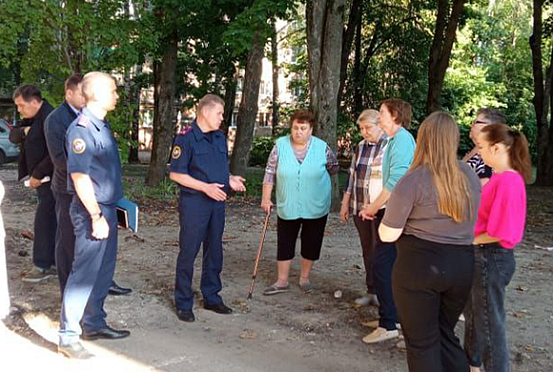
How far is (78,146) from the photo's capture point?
433 cm

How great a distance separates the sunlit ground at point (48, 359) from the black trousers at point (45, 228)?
1.68 m

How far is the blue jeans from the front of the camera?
3.84 meters

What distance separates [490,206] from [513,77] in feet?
132

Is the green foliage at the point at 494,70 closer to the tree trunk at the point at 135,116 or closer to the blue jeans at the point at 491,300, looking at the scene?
the tree trunk at the point at 135,116

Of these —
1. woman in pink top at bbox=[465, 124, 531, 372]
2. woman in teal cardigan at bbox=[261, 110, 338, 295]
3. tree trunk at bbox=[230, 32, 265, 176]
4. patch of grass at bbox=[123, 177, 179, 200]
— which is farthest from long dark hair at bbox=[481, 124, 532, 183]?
patch of grass at bbox=[123, 177, 179, 200]

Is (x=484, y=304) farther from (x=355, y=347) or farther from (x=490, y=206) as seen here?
(x=355, y=347)

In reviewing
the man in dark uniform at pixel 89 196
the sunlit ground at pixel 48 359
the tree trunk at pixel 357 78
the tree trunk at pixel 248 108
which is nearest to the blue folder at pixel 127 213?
the man in dark uniform at pixel 89 196

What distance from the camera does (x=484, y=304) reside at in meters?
3.89

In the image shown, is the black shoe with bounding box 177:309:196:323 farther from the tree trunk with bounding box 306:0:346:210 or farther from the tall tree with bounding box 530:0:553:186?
the tall tree with bounding box 530:0:553:186

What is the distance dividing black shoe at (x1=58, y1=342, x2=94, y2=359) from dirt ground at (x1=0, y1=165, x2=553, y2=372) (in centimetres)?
6

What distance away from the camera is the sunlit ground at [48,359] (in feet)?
13.8

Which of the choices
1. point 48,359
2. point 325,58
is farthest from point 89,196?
point 325,58

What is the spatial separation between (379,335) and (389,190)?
1186mm

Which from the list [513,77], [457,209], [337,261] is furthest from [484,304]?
[513,77]
